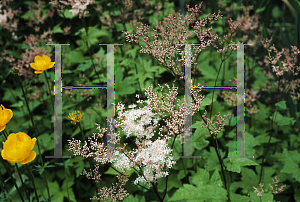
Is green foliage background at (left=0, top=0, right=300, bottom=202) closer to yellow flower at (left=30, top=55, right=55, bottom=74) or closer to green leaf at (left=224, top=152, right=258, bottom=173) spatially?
green leaf at (left=224, top=152, right=258, bottom=173)

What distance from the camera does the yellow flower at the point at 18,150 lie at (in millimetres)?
845

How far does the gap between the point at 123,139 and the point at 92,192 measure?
21.8 inches

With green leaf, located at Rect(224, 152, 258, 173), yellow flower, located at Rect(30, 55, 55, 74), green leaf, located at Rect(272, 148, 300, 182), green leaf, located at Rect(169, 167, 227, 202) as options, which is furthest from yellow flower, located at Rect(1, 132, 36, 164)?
green leaf, located at Rect(272, 148, 300, 182)

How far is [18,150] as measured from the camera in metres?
0.85

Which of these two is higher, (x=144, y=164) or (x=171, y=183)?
(x=144, y=164)

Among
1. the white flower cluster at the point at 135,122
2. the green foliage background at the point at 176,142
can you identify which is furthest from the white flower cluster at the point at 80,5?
the white flower cluster at the point at 135,122

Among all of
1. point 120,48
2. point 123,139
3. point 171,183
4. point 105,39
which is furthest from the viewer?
point 105,39

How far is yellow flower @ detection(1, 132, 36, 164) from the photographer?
84cm

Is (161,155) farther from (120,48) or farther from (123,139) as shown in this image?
(120,48)

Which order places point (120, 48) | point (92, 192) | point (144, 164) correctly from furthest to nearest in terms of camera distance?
point (120, 48)
point (92, 192)
point (144, 164)

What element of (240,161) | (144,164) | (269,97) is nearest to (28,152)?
(144,164)

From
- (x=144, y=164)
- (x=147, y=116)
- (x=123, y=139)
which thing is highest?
(x=147, y=116)

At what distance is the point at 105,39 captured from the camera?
229cm

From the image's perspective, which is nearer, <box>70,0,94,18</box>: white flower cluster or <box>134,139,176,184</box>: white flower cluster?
<box>134,139,176,184</box>: white flower cluster
